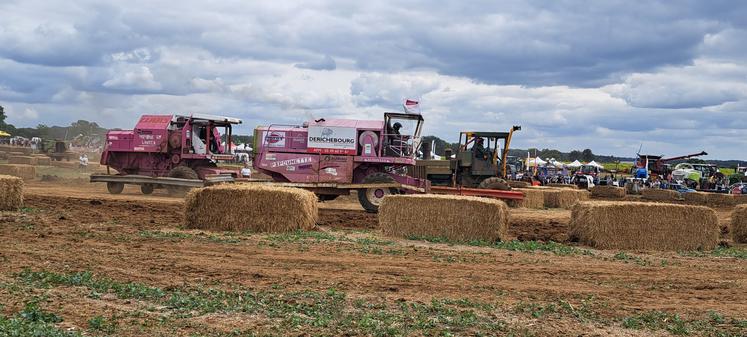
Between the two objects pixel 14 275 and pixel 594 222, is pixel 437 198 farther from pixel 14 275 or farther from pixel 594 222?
pixel 14 275

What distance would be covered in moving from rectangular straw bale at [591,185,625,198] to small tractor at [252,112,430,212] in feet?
76.4

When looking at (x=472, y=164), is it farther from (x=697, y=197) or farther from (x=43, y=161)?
(x=43, y=161)

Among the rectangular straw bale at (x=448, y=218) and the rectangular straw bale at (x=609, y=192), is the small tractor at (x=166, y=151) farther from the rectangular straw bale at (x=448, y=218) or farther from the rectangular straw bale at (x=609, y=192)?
the rectangular straw bale at (x=609, y=192)

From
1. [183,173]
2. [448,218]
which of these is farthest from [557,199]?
[448,218]

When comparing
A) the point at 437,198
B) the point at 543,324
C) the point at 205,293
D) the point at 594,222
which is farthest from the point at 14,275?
the point at 594,222

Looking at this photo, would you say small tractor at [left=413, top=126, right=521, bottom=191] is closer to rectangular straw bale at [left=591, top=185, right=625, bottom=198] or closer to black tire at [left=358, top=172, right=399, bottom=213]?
black tire at [left=358, top=172, right=399, bottom=213]

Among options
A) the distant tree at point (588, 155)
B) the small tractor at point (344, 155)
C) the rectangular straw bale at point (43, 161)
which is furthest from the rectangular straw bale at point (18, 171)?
the distant tree at point (588, 155)

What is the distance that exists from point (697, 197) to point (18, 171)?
34.4 metres

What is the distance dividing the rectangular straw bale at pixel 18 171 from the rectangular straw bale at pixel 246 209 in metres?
25.5

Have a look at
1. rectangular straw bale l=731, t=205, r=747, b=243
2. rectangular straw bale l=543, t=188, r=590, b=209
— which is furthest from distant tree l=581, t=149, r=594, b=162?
rectangular straw bale l=731, t=205, r=747, b=243

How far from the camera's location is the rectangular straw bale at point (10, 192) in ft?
60.1

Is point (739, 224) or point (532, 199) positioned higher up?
point (739, 224)

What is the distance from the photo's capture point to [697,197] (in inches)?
1550

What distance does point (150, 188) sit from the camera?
28969 mm
